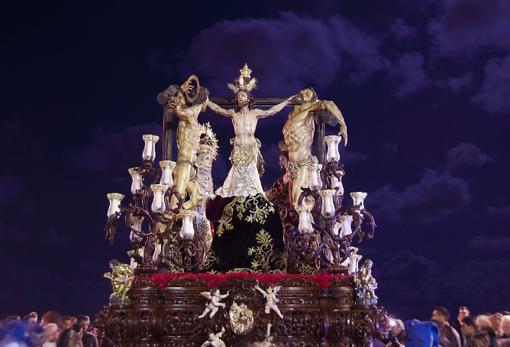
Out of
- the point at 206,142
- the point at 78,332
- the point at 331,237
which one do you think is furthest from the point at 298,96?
the point at 78,332

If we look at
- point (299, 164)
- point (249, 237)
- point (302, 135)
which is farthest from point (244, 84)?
point (249, 237)

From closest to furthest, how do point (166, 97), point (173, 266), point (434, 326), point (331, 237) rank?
1. point (434, 326)
2. point (331, 237)
3. point (173, 266)
4. point (166, 97)

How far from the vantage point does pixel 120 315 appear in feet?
32.6

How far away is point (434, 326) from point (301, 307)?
7.15 feet

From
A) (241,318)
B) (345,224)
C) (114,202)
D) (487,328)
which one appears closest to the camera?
(487,328)

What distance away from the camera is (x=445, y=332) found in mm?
10164

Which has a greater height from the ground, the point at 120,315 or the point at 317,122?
the point at 317,122

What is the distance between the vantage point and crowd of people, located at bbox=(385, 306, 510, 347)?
28.1 ft

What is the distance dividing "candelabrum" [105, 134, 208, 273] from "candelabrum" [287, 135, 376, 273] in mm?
2008

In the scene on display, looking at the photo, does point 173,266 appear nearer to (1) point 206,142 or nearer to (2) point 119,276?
(2) point 119,276

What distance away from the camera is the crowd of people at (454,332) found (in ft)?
28.1

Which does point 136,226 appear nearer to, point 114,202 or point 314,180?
point 114,202

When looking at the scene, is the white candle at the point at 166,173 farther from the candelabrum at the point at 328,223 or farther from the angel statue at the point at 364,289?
the angel statue at the point at 364,289

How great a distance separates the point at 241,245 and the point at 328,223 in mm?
1995
